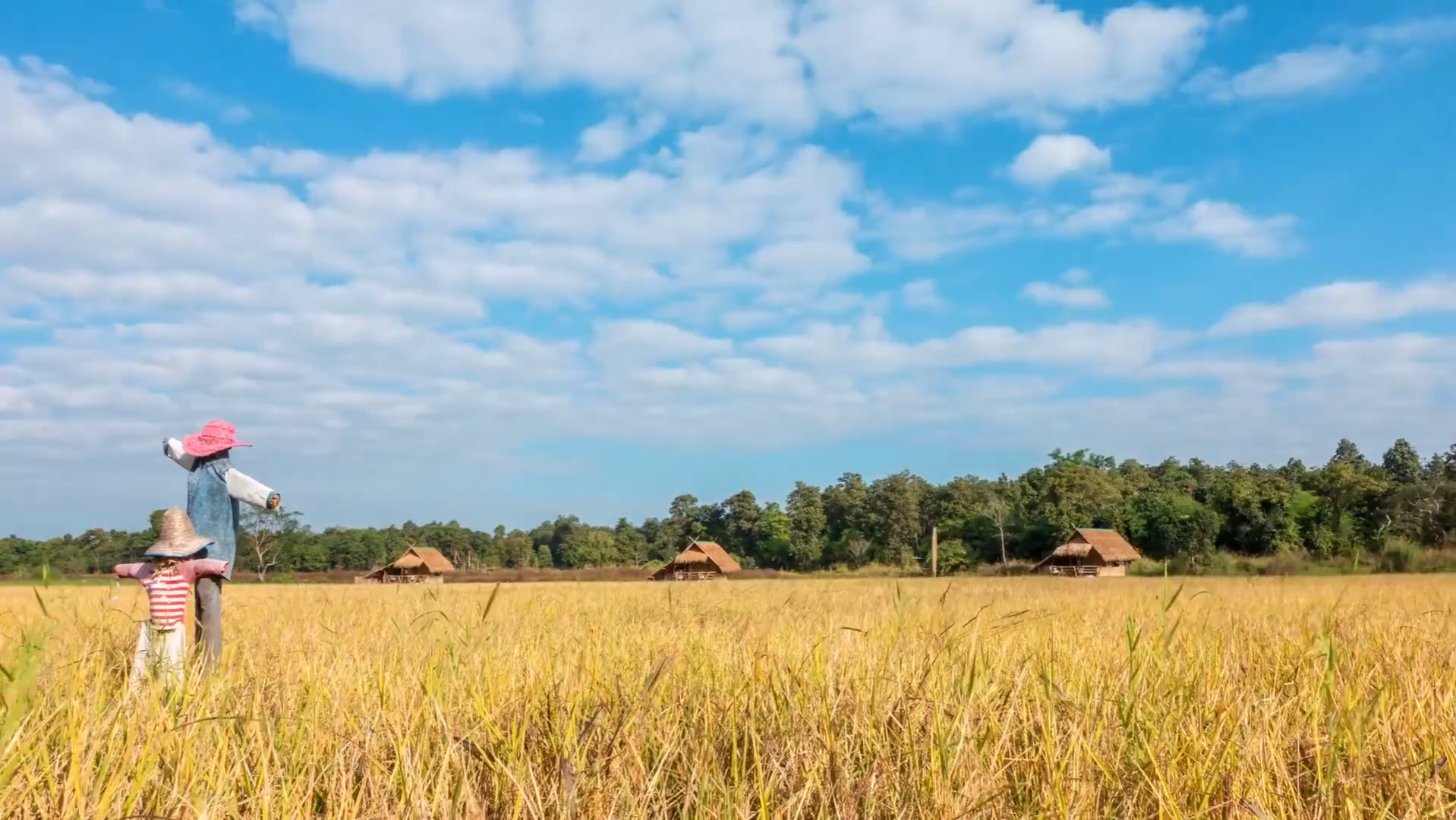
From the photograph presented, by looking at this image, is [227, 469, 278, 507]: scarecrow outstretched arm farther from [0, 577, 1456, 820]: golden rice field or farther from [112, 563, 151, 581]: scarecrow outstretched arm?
[0, 577, 1456, 820]: golden rice field

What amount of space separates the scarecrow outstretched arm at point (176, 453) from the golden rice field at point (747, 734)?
125 centimetres

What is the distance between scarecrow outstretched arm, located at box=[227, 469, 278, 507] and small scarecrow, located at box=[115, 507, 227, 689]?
43 cm

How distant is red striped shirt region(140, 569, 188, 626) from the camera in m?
3.73


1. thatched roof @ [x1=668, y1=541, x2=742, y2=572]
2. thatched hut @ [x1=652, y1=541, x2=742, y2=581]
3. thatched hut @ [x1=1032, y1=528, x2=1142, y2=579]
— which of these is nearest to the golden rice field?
thatched hut @ [x1=1032, y1=528, x2=1142, y2=579]

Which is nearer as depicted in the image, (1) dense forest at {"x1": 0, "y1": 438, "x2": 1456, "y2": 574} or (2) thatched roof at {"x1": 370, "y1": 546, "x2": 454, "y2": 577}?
(1) dense forest at {"x1": 0, "y1": 438, "x2": 1456, "y2": 574}

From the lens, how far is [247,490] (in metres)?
4.63

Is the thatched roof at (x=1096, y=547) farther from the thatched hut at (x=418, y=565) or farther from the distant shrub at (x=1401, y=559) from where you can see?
the thatched hut at (x=418, y=565)

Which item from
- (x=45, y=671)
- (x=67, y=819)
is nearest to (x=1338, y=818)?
(x=67, y=819)

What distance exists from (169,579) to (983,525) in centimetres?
6860

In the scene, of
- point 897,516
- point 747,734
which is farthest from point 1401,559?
point 897,516

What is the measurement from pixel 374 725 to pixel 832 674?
1373 millimetres

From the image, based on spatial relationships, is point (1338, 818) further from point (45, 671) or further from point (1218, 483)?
point (1218, 483)

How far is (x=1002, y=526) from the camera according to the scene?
66688mm

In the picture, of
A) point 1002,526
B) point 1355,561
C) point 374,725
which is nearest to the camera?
point 374,725
